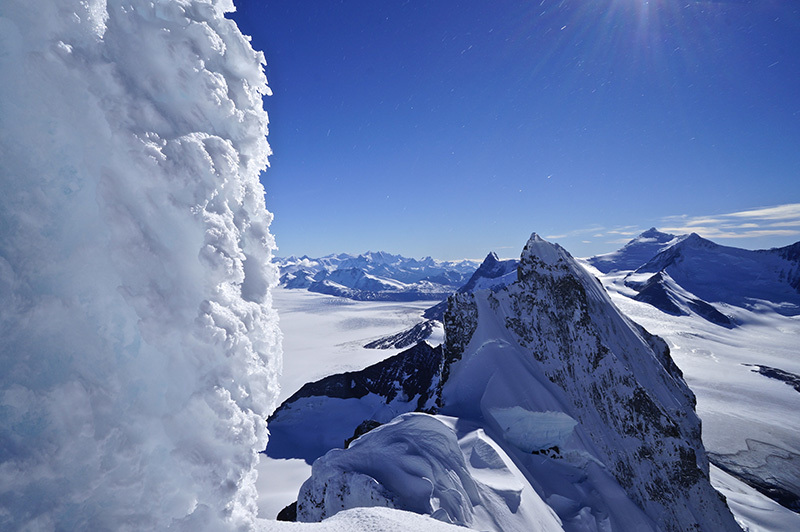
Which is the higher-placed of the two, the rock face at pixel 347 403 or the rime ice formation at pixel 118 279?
the rime ice formation at pixel 118 279

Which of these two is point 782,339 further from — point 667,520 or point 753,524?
point 667,520

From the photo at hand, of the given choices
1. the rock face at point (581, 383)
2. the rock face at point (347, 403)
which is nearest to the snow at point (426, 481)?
the rock face at point (581, 383)

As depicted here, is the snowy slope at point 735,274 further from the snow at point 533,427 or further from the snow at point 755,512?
the snow at point 533,427

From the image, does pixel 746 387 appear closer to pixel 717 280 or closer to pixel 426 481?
pixel 426 481

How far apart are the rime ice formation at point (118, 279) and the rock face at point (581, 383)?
15.5 meters

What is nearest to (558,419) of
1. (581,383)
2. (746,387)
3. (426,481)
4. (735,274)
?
(581,383)

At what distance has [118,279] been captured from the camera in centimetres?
308

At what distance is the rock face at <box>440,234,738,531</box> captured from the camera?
631 inches

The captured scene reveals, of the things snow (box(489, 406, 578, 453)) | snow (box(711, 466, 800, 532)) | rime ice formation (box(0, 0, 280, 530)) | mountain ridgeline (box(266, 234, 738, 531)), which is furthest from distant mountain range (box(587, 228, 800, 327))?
rime ice formation (box(0, 0, 280, 530))

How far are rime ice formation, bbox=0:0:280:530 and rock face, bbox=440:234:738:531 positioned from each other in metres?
15.5

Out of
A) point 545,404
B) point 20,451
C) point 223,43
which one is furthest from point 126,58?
point 545,404

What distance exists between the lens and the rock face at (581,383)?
16016mm

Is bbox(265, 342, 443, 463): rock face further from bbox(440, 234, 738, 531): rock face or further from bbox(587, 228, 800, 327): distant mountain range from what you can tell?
bbox(587, 228, 800, 327): distant mountain range

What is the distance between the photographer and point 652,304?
427 ft
